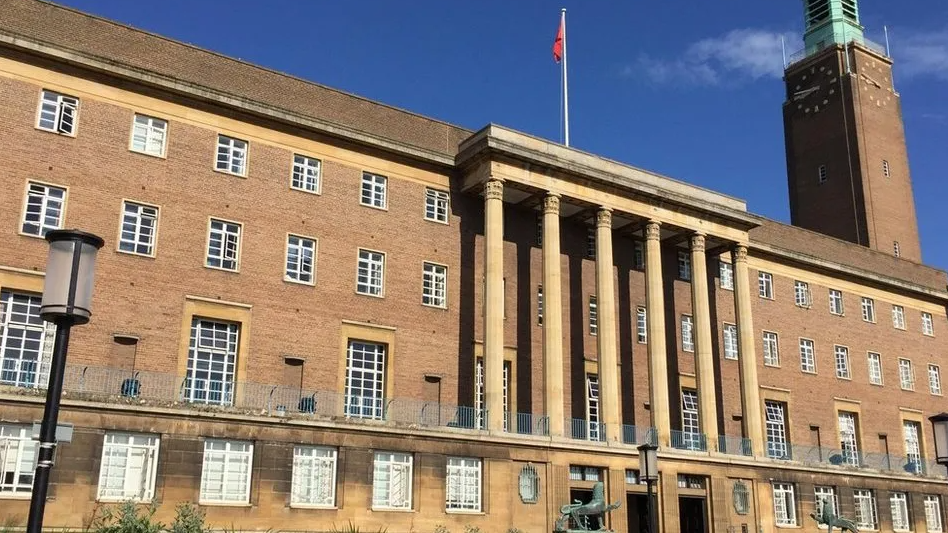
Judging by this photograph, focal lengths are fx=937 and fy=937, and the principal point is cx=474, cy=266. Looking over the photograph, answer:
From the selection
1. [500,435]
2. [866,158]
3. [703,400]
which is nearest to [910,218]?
[866,158]

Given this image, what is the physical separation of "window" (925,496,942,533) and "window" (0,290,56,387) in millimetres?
42702

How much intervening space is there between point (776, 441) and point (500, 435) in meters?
18.4

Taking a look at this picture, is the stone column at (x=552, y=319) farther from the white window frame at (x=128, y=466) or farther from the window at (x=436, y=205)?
the white window frame at (x=128, y=466)

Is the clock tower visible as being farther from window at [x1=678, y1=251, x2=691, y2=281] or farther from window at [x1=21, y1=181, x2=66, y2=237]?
window at [x1=21, y1=181, x2=66, y2=237]

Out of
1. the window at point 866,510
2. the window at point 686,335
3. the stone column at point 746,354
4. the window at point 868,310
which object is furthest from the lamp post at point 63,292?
the window at point 868,310

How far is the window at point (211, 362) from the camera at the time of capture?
98.7 ft

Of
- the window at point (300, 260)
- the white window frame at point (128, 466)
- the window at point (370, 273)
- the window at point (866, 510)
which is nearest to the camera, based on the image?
the white window frame at point (128, 466)

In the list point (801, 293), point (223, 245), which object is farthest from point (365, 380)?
point (801, 293)

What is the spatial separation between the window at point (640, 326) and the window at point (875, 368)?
16805 mm

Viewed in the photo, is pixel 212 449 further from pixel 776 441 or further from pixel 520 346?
pixel 776 441

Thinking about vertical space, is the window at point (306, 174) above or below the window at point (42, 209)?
above

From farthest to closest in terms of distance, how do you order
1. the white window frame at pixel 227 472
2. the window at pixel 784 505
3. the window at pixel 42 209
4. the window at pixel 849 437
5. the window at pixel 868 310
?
the window at pixel 868 310 < the window at pixel 849 437 < the window at pixel 784 505 < the window at pixel 42 209 < the white window frame at pixel 227 472

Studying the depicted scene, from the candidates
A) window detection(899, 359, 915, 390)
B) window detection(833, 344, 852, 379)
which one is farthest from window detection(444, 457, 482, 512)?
window detection(899, 359, 915, 390)

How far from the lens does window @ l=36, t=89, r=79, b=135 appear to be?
29.3 m
